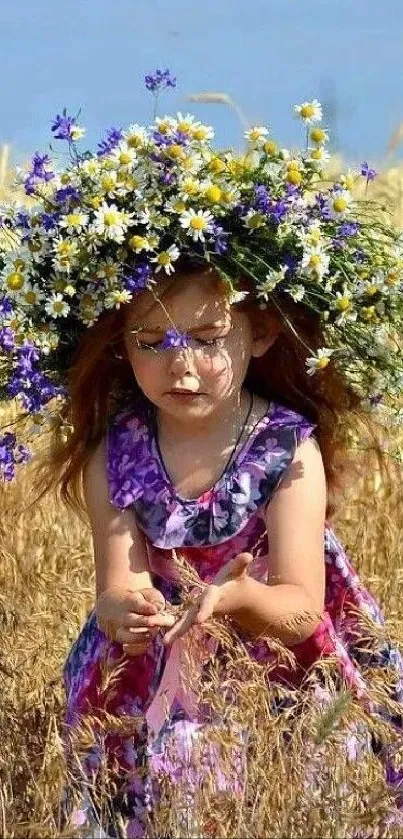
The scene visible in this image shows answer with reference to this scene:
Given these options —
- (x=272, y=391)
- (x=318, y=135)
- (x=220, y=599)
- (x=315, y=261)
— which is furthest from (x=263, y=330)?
(x=220, y=599)

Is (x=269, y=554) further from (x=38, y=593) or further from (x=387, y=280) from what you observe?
(x=38, y=593)

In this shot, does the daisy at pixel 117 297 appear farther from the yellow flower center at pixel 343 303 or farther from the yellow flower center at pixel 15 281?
the yellow flower center at pixel 343 303

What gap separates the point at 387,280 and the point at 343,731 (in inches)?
34.3

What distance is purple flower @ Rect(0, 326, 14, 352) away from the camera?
3.02 metres

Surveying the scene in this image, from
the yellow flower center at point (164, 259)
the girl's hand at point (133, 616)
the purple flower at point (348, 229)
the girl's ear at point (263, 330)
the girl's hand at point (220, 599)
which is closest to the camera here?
the girl's hand at point (220, 599)

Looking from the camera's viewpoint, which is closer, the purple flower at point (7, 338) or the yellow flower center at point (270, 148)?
the yellow flower center at point (270, 148)

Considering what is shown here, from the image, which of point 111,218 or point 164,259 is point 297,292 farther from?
point 111,218

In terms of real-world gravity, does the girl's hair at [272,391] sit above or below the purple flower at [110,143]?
below

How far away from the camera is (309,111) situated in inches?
113

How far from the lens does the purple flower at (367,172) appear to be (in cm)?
301

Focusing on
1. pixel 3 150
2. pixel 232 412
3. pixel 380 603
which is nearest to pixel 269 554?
pixel 232 412

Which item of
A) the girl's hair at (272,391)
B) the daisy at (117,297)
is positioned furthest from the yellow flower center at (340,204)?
the daisy at (117,297)

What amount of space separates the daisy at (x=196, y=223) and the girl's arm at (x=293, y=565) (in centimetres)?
48

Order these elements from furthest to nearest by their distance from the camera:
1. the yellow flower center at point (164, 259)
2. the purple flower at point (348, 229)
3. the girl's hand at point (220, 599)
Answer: the purple flower at point (348, 229) → the yellow flower center at point (164, 259) → the girl's hand at point (220, 599)
